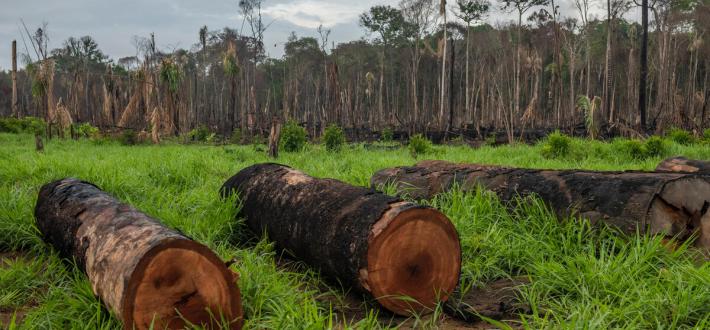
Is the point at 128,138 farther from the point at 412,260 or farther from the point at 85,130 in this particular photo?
the point at 412,260

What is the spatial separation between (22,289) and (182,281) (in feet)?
5.03

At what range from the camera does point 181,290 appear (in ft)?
8.05

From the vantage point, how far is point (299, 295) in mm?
3037

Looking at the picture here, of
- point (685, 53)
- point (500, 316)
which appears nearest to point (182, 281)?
point (500, 316)

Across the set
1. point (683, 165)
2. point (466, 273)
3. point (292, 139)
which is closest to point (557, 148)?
point (683, 165)

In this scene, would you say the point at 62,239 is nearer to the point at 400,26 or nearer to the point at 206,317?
the point at 206,317

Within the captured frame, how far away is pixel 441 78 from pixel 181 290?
97.3ft

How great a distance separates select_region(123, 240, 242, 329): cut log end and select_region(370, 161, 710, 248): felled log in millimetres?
2658

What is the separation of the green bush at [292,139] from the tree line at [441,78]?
1082mm

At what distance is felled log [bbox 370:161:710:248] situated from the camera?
3.49 metres

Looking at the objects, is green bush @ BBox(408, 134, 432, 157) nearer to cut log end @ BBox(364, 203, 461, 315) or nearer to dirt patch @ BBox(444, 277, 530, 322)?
dirt patch @ BBox(444, 277, 530, 322)

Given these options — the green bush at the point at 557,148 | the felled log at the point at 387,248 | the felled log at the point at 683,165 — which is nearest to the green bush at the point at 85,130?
the green bush at the point at 557,148

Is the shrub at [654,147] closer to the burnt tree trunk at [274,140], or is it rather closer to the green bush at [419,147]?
the green bush at [419,147]

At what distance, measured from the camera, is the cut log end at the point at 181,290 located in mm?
2369
